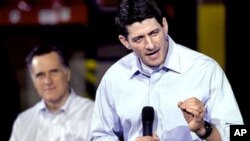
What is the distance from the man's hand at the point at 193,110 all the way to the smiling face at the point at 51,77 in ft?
4.03

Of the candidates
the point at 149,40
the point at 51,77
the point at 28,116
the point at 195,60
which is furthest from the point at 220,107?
the point at 28,116

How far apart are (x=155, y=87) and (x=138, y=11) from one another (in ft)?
0.88

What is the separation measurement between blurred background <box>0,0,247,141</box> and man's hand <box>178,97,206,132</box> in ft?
4.88

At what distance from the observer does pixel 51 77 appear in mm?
2738

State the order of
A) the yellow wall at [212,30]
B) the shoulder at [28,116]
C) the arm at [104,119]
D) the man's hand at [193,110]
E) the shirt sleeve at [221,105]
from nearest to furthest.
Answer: the man's hand at [193,110] → the shirt sleeve at [221,105] → the arm at [104,119] → the shoulder at [28,116] → the yellow wall at [212,30]

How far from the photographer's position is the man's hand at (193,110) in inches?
61.8

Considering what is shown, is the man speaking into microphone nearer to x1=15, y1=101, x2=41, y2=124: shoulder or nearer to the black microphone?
the black microphone

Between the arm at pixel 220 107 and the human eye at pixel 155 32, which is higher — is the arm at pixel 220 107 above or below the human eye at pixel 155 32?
below

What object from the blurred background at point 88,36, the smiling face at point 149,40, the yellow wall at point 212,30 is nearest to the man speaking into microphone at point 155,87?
the smiling face at point 149,40

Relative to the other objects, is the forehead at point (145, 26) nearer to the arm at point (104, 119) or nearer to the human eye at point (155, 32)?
the human eye at point (155, 32)

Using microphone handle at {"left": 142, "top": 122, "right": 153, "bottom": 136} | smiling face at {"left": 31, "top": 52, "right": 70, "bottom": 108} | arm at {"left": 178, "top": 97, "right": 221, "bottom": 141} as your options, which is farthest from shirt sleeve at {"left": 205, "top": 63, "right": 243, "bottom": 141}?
smiling face at {"left": 31, "top": 52, "right": 70, "bottom": 108}

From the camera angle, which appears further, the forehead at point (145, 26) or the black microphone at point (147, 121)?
the forehead at point (145, 26)

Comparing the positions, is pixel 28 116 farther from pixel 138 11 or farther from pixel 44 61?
pixel 138 11

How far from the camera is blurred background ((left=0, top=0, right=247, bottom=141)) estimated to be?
3.14m
